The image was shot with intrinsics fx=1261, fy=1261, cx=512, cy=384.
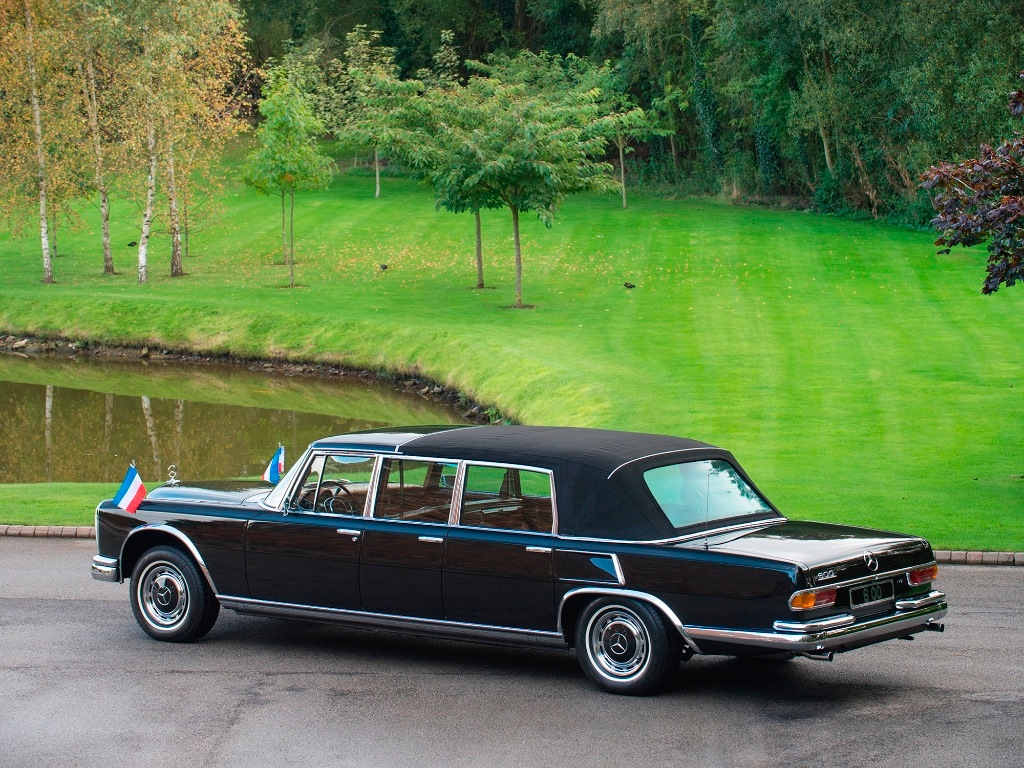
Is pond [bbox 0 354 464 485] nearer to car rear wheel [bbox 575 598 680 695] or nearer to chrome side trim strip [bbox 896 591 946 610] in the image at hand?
car rear wheel [bbox 575 598 680 695]

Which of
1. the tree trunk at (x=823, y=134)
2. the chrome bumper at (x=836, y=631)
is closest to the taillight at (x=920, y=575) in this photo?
the chrome bumper at (x=836, y=631)

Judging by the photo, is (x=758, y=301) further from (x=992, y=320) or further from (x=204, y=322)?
(x=204, y=322)

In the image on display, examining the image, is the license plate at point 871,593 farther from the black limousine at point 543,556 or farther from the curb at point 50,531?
the curb at point 50,531

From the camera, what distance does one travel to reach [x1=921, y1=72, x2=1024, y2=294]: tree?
14758 mm

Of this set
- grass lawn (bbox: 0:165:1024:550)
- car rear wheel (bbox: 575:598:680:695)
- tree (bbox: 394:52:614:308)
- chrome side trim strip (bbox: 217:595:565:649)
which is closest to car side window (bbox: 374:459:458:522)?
chrome side trim strip (bbox: 217:595:565:649)

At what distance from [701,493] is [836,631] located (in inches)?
57.2

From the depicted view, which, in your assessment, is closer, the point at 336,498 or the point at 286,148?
the point at 336,498

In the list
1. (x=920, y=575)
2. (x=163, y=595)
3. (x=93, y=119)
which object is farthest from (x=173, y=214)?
(x=920, y=575)

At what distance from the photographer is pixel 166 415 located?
89.8ft

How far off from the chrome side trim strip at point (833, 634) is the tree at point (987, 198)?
7396mm

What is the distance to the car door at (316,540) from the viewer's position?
9.31m

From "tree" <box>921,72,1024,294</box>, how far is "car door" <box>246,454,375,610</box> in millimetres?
8560

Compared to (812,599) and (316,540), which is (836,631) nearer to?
(812,599)

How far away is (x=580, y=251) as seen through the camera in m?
47.2
